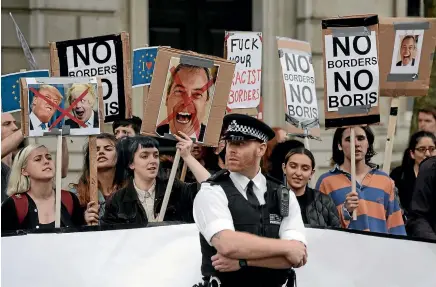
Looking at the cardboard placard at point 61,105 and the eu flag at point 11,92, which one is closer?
the cardboard placard at point 61,105

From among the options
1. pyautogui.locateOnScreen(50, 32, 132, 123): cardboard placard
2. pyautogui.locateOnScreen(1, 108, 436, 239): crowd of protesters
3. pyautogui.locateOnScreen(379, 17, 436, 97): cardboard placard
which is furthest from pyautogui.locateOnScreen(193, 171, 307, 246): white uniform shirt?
pyautogui.locateOnScreen(379, 17, 436, 97): cardboard placard

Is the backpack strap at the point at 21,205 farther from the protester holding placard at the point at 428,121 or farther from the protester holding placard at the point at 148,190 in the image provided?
the protester holding placard at the point at 428,121

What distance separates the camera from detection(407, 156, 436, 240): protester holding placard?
735 centimetres

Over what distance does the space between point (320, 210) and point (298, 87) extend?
5.04 feet

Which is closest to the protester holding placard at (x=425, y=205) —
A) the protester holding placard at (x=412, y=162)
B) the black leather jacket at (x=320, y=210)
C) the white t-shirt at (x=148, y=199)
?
the black leather jacket at (x=320, y=210)

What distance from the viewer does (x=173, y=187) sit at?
25.4ft

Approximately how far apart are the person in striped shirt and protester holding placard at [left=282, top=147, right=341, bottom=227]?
0.23 meters

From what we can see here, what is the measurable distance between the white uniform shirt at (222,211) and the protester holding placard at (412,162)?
3.89m

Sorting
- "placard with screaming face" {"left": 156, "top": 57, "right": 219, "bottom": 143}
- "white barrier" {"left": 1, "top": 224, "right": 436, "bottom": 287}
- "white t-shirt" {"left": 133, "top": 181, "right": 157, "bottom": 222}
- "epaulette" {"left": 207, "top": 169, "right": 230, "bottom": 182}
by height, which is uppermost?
"placard with screaming face" {"left": 156, "top": 57, "right": 219, "bottom": 143}

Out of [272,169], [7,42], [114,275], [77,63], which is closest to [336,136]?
[272,169]

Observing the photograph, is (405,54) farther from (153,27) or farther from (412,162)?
(153,27)

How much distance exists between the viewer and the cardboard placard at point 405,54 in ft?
28.7

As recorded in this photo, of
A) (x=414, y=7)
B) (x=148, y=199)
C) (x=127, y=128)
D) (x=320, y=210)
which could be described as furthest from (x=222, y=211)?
(x=414, y=7)

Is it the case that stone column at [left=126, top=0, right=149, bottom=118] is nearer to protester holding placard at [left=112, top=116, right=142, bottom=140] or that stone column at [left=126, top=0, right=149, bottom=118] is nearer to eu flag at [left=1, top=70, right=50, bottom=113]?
protester holding placard at [left=112, top=116, right=142, bottom=140]
